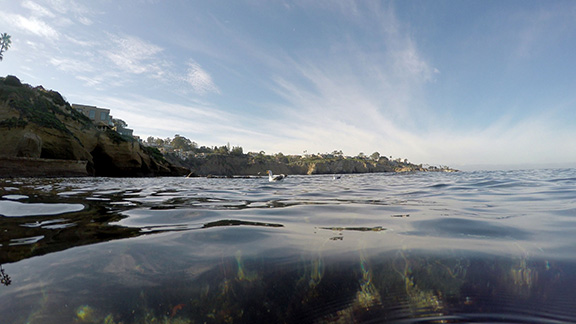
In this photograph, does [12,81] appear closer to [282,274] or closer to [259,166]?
[282,274]

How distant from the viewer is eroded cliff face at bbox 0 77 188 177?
15.4m

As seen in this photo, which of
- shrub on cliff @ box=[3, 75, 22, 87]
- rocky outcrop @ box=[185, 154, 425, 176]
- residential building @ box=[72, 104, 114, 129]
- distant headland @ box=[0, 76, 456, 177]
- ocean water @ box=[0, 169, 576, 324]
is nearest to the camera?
ocean water @ box=[0, 169, 576, 324]

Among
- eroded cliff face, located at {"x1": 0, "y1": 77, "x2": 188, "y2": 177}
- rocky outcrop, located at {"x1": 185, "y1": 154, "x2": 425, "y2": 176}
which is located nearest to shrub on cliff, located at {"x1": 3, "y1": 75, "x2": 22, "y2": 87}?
eroded cliff face, located at {"x1": 0, "y1": 77, "x2": 188, "y2": 177}

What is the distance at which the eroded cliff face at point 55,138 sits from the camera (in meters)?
15.4

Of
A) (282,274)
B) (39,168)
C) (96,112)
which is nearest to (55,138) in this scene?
(39,168)

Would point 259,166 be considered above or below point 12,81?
below

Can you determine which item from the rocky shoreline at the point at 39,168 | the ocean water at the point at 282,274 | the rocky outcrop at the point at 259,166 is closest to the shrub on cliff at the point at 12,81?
the rocky shoreline at the point at 39,168

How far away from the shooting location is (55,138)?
18031 millimetres

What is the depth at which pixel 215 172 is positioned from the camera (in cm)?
7619

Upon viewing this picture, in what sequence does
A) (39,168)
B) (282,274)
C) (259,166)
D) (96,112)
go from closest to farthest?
(282,274), (39,168), (96,112), (259,166)

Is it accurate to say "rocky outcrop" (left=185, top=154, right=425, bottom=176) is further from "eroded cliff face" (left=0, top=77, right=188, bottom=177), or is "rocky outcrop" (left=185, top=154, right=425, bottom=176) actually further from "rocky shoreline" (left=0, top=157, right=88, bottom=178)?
"rocky shoreline" (left=0, top=157, right=88, bottom=178)

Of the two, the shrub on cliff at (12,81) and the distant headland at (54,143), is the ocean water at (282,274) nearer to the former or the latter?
the distant headland at (54,143)

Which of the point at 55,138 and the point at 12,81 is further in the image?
the point at 12,81

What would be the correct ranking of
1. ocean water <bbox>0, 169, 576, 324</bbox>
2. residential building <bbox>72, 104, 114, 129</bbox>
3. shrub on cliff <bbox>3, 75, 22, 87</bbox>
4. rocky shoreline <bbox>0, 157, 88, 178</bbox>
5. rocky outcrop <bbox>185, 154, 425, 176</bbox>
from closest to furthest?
ocean water <bbox>0, 169, 576, 324</bbox> < rocky shoreline <bbox>0, 157, 88, 178</bbox> < shrub on cliff <bbox>3, 75, 22, 87</bbox> < residential building <bbox>72, 104, 114, 129</bbox> < rocky outcrop <bbox>185, 154, 425, 176</bbox>
